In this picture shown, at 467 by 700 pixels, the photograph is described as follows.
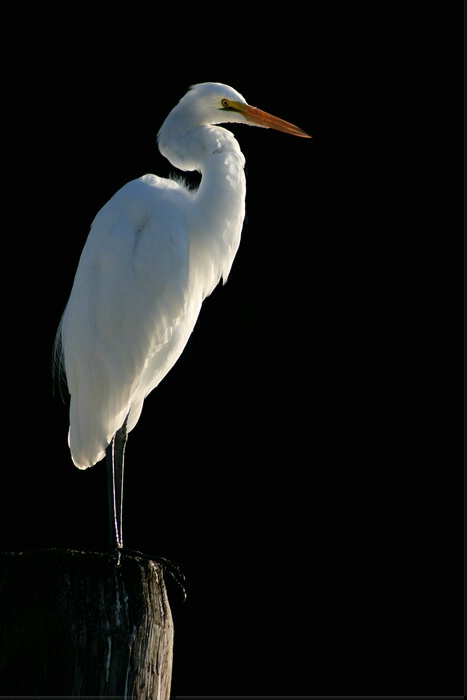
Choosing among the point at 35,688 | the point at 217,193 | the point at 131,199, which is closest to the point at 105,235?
the point at 131,199

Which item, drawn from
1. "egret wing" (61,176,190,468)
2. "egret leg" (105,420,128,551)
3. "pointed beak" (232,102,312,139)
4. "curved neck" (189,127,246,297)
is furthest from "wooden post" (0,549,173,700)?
"pointed beak" (232,102,312,139)

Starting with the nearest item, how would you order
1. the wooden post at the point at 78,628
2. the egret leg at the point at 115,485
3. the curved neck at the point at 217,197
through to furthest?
the wooden post at the point at 78,628, the egret leg at the point at 115,485, the curved neck at the point at 217,197

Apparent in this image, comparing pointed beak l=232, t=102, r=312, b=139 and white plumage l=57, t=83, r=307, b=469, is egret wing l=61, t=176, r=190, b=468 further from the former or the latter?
pointed beak l=232, t=102, r=312, b=139

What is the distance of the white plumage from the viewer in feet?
5.95

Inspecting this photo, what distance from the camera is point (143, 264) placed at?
Answer: 1.80 meters

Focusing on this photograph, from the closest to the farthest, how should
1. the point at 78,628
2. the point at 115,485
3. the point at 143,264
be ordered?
1. the point at 78,628
2. the point at 143,264
3. the point at 115,485

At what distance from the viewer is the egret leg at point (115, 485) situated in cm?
172

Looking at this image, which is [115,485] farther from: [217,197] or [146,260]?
[217,197]

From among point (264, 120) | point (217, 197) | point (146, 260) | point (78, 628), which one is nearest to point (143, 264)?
point (146, 260)

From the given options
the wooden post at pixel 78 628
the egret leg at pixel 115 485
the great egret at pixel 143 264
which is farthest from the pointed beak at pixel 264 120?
the wooden post at pixel 78 628

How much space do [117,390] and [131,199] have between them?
389 millimetres

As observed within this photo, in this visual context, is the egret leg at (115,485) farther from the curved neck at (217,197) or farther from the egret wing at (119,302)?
the curved neck at (217,197)

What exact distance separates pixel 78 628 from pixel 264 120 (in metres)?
1.23

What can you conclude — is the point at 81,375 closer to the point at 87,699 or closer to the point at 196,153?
the point at 196,153
